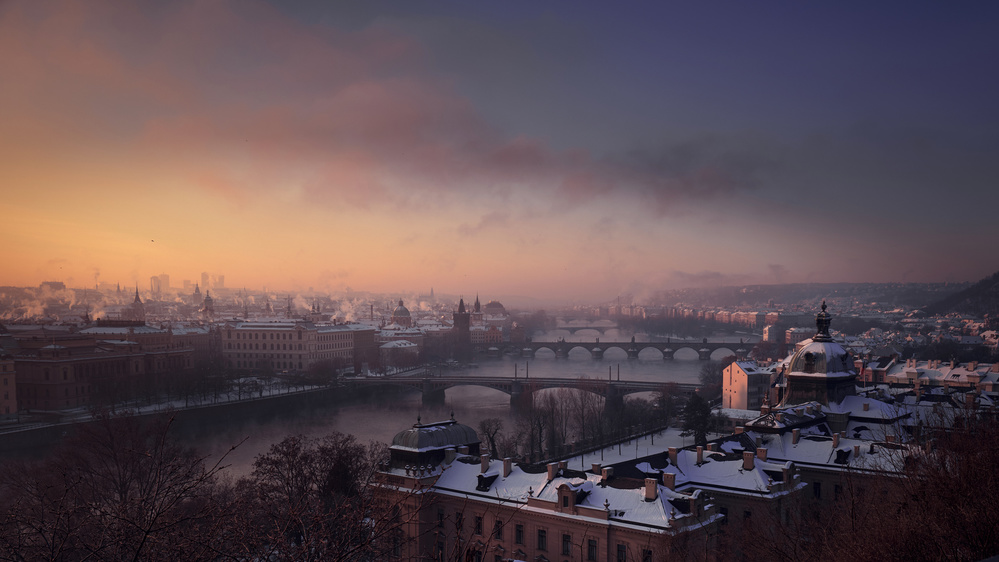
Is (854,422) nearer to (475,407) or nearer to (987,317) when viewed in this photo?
(475,407)

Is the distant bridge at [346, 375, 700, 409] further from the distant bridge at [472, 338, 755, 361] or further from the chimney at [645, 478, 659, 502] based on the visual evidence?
the chimney at [645, 478, 659, 502]

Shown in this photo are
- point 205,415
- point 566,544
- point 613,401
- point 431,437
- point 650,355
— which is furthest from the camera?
point 650,355

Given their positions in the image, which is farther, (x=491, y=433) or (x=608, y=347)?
(x=608, y=347)

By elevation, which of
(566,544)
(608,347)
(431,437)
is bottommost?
(608,347)

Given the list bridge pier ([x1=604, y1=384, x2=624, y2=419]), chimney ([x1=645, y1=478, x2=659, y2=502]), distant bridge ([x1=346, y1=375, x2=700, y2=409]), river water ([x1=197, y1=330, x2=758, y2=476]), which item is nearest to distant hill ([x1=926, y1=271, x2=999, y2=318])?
river water ([x1=197, y1=330, x2=758, y2=476])

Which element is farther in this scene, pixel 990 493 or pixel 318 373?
pixel 318 373

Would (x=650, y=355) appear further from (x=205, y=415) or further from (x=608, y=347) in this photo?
(x=205, y=415)

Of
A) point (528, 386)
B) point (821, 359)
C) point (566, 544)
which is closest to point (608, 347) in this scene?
point (528, 386)

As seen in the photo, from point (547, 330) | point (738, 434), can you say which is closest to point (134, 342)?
point (738, 434)
